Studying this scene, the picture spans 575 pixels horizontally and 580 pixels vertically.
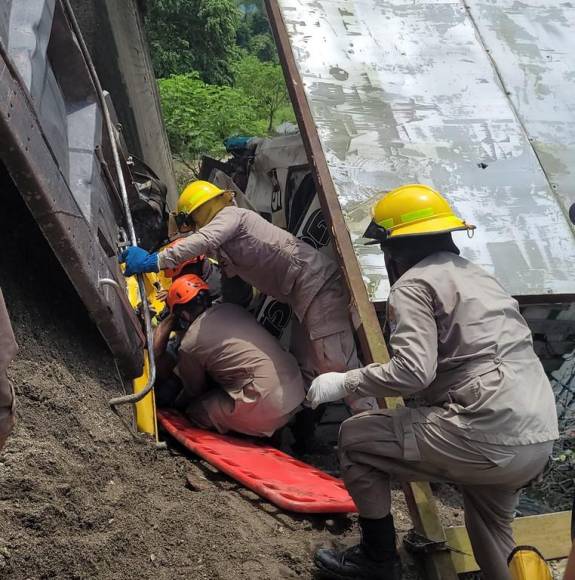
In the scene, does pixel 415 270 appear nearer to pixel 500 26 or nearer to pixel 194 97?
pixel 500 26

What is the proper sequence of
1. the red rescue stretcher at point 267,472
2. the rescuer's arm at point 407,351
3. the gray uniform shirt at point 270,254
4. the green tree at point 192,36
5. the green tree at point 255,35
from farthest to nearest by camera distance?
the green tree at point 255,35 < the green tree at point 192,36 < the gray uniform shirt at point 270,254 < the red rescue stretcher at point 267,472 < the rescuer's arm at point 407,351

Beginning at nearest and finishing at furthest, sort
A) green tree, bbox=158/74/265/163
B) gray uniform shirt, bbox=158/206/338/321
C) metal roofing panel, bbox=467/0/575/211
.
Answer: gray uniform shirt, bbox=158/206/338/321 → metal roofing panel, bbox=467/0/575/211 → green tree, bbox=158/74/265/163

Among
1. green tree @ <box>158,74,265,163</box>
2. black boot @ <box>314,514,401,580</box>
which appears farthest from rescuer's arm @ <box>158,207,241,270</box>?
green tree @ <box>158,74,265,163</box>

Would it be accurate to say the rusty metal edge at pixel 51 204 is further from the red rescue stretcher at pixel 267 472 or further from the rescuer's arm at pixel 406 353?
the rescuer's arm at pixel 406 353

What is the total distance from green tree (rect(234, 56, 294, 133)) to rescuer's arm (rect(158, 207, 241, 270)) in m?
12.7

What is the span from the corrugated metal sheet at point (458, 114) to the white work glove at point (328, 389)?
4.37 feet

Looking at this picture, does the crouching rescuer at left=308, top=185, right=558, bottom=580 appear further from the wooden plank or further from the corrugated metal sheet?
the corrugated metal sheet

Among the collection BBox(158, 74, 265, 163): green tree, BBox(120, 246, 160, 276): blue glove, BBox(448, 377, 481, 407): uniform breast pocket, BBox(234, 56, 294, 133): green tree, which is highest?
BBox(448, 377, 481, 407): uniform breast pocket

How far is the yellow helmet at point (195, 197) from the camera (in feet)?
15.8

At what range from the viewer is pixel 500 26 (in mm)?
6008

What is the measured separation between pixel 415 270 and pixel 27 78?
189 centimetres

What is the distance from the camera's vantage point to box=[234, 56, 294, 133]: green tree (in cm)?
1684

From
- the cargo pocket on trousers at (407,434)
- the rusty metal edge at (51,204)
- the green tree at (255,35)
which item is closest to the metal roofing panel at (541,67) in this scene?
the cargo pocket on trousers at (407,434)

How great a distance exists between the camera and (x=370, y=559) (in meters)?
2.83
